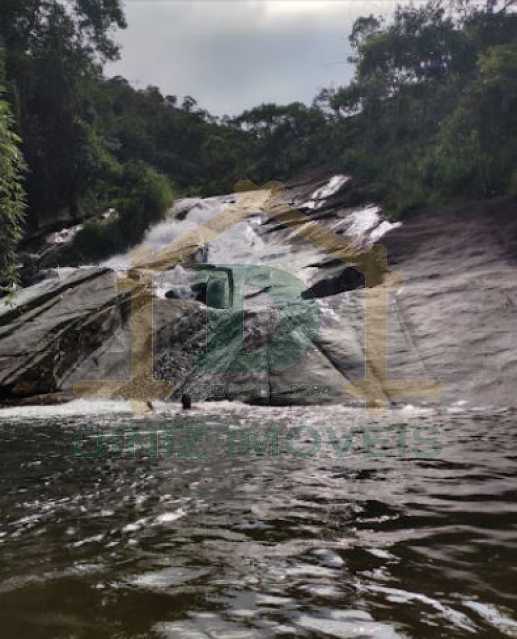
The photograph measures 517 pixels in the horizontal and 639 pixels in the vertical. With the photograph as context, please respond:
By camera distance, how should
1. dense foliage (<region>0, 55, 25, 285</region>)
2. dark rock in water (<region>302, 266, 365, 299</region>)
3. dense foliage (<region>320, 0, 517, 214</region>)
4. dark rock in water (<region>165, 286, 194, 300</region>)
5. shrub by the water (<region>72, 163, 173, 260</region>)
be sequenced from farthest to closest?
shrub by the water (<region>72, 163, 173, 260</region>), dense foliage (<region>320, 0, 517, 214</region>), dark rock in water (<region>165, 286, 194, 300</region>), dark rock in water (<region>302, 266, 365, 299</region>), dense foliage (<region>0, 55, 25, 285</region>)

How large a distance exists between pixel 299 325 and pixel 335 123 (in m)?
29.5

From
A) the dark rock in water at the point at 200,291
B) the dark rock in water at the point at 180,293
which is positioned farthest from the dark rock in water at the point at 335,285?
the dark rock in water at the point at 180,293

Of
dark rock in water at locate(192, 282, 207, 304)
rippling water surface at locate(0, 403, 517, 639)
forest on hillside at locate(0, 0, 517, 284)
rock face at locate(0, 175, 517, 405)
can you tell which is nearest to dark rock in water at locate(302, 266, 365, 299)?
rock face at locate(0, 175, 517, 405)

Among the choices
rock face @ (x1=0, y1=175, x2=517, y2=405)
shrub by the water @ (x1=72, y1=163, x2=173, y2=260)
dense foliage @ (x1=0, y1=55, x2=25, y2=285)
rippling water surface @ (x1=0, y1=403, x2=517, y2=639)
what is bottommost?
rippling water surface @ (x1=0, y1=403, x2=517, y2=639)

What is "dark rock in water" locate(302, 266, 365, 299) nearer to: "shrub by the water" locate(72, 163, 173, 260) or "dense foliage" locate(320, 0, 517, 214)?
"dense foliage" locate(320, 0, 517, 214)

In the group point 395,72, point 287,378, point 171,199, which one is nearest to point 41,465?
point 287,378

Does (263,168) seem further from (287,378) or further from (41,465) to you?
(41,465)

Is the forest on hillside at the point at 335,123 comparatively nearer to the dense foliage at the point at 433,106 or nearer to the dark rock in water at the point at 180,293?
the dense foliage at the point at 433,106

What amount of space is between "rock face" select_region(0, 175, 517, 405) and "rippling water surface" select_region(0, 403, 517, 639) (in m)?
4.11

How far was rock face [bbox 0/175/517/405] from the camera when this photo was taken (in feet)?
38.7

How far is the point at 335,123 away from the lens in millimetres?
39938

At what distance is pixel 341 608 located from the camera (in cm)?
292

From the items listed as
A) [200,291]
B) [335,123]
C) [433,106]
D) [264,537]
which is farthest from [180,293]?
[335,123]

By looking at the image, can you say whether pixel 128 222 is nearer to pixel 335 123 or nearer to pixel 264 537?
pixel 335 123
